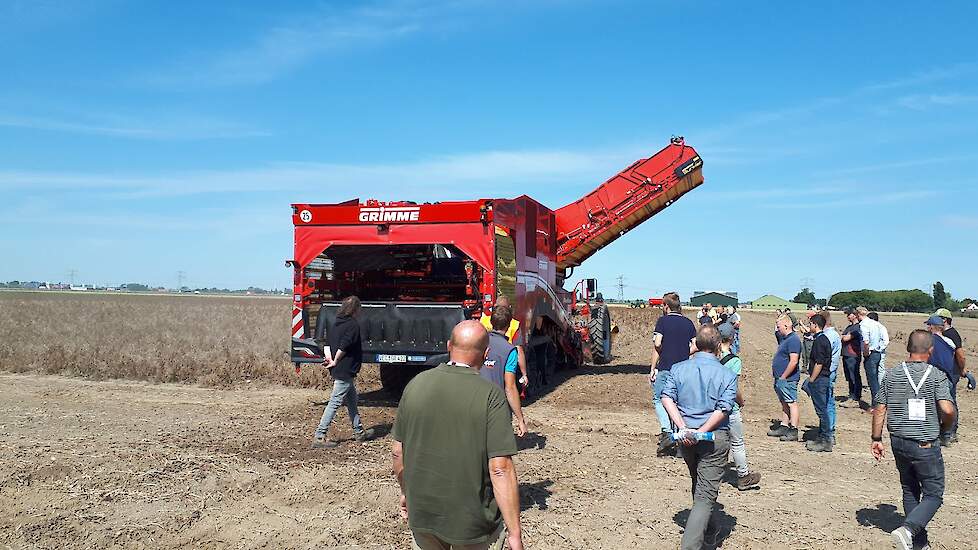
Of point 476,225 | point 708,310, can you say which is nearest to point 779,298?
point 708,310

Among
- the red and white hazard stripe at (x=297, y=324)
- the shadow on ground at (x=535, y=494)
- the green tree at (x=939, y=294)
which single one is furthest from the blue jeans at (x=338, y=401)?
the green tree at (x=939, y=294)

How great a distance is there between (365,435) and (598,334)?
9317mm

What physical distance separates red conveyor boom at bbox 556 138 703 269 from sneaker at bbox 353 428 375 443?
25.0 ft

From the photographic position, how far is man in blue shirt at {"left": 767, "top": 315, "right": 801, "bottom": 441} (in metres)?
8.67

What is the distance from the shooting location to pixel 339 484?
6.89 meters

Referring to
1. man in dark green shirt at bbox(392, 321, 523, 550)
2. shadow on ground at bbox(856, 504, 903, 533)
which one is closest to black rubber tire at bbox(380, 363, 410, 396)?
shadow on ground at bbox(856, 504, 903, 533)

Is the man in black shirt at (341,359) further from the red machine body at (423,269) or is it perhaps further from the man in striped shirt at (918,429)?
the man in striped shirt at (918,429)

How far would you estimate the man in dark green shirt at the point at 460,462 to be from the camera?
325cm

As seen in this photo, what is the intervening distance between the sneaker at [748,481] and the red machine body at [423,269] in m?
4.42

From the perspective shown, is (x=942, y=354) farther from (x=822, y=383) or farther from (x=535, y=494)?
(x=535, y=494)

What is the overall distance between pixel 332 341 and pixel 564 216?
831cm

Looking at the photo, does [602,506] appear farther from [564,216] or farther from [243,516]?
[564,216]

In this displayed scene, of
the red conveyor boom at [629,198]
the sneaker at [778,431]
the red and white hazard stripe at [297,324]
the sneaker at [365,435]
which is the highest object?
the red conveyor boom at [629,198]

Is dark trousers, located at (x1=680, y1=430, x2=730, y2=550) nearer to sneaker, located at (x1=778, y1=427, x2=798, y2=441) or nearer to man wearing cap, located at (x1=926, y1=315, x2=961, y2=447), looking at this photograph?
sneaker, located at (x1=778, y1=427, x2=798, y2=441)
